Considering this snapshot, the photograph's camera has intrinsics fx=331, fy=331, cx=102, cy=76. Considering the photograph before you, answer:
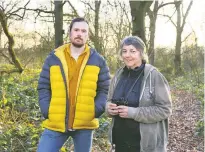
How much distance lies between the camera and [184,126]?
26.6 ft

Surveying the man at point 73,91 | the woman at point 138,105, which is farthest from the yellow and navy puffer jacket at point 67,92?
the woman at point 138,105

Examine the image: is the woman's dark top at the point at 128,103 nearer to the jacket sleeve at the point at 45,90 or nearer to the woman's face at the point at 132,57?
the woman's face at the point at 132,57

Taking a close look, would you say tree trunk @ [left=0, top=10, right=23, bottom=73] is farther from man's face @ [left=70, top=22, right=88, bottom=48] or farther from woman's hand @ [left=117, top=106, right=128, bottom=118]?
woman's hand @ [left=117, top=106, right=128, bottom=118]

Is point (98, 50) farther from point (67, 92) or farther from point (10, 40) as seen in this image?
point (67, 92)

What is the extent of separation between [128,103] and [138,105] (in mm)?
96

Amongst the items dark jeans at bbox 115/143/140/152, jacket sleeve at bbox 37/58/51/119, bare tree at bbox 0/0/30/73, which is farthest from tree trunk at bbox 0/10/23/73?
dark jeans at bbox 115/143/140/152

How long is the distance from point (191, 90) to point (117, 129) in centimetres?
1153

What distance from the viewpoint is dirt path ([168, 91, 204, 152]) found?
255 inches

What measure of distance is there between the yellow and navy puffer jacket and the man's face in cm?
17

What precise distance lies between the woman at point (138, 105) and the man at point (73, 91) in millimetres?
404

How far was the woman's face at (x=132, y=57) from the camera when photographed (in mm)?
3088

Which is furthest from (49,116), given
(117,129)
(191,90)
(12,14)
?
(191,90)

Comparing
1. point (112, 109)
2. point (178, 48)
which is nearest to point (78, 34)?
point (112, 109)

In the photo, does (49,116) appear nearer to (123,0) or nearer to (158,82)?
(158,82)
